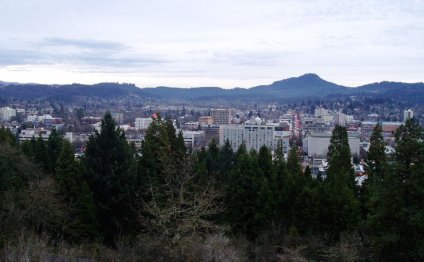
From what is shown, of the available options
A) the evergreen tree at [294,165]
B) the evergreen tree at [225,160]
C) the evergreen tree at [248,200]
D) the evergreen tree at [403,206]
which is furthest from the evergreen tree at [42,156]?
the evergreen tree at [403,206]

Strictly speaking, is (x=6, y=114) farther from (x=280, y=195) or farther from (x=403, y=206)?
(x=403, y=206)

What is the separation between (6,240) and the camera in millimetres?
10547

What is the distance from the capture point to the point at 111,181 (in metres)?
14.7

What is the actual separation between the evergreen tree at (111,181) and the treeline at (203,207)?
30 millimetres

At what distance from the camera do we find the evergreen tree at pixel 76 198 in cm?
1394

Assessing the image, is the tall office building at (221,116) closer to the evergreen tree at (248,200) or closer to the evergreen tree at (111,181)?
the evergreen tree at (248,200)

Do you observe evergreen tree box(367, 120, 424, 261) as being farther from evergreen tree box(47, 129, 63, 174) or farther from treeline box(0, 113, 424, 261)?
evergreen tree box(47, 129, 63, 174)

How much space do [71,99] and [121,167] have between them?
526 feet

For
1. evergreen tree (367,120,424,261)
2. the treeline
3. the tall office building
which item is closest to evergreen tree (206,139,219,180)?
the treeline

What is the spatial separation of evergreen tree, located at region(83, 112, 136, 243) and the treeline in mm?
30

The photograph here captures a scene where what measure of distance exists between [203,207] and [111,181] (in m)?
4.34

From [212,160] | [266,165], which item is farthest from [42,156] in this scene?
[266,165]

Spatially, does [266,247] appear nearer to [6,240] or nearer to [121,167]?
[121,167]

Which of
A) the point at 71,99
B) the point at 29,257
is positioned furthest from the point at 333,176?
the point at 71,99
